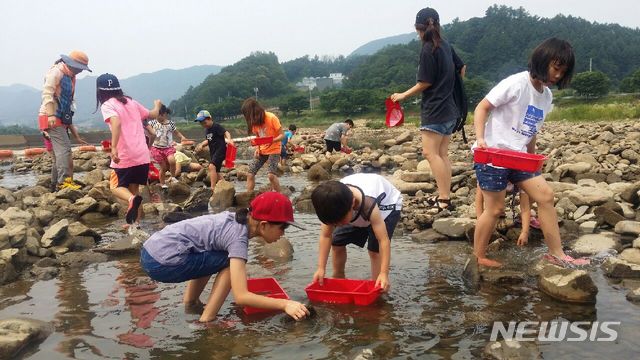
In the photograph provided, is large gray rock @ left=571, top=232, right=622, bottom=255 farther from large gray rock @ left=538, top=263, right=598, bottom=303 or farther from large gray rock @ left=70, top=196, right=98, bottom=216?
large gray rock @ left=70, top=196, right=98, bottom=216

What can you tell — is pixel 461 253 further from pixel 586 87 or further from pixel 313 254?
pixel 586 87

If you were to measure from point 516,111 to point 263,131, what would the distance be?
4892mm

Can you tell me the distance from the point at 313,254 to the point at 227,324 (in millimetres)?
1882

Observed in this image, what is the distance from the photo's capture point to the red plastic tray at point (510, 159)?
3777 millimetres

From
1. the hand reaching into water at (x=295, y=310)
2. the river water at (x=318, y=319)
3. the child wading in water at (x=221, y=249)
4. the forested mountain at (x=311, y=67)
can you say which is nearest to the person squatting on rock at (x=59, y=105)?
the river water at (x=318, y=319)

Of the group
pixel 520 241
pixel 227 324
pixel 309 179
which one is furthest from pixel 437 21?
pixel 309 179

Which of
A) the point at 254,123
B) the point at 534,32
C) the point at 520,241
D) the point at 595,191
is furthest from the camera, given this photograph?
the point at 534,32

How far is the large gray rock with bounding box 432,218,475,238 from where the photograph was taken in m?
5.40

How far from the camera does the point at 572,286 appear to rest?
11.5 feet

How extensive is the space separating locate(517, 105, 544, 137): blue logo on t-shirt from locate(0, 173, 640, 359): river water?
43.6 inches

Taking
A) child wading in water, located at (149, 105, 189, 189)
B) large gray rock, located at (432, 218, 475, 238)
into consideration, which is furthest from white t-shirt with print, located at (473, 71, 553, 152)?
child wading in water, located at (149, 105, 189, 189)

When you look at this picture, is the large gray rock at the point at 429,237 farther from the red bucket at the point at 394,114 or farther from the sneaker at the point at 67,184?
the sneaker at the point at 67,184

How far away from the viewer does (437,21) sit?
570 cm

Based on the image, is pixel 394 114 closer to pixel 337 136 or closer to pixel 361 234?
pixel 361 234
